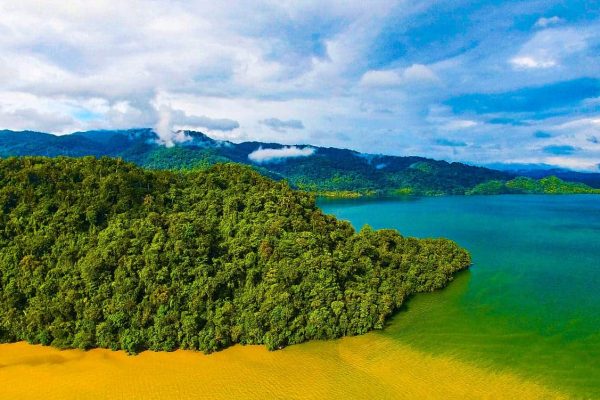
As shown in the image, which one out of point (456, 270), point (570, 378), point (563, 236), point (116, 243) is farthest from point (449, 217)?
point (116, 243)

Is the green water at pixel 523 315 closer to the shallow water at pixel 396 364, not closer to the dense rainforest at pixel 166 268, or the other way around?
the shallow water at pixel 396 364

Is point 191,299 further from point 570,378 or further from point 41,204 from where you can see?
point 570,378

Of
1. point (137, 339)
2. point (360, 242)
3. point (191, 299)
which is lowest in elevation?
point (137, 339)

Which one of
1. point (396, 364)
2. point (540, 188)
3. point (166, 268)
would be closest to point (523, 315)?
point (396, 364)

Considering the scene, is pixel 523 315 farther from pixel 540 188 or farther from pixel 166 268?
pixel 540 188

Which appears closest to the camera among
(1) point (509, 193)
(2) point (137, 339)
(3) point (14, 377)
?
(3) point (14, 377)

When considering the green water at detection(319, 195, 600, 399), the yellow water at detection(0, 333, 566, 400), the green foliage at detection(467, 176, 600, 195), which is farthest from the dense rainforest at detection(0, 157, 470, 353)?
the green foliage at detection(467, 176, 600, 195)

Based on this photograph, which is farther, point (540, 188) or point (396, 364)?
point (540, 188)
